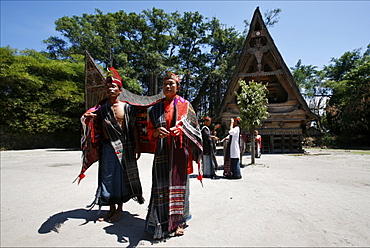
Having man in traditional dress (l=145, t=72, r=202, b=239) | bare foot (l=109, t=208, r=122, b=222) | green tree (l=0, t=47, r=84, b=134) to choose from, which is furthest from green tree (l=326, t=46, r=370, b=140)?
green tree (l=0, t=47, r=84, b=134)

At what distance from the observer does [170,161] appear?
263 centimetres

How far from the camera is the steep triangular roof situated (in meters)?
14.5

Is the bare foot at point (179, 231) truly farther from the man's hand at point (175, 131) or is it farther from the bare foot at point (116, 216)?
the man's hand at point (175, 131)

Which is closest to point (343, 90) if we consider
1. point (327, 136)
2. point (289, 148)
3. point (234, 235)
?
point (327, 136)

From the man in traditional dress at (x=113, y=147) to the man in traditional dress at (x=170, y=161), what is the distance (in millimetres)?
548

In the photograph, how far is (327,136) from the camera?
24781 millimetres

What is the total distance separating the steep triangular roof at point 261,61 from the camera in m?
14.5

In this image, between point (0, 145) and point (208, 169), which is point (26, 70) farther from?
point (208, 169)

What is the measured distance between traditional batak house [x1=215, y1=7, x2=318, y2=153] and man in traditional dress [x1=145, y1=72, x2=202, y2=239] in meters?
13.2

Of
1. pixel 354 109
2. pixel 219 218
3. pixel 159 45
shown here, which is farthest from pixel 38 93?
pixel 354 109

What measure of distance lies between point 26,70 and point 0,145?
710 centimetres

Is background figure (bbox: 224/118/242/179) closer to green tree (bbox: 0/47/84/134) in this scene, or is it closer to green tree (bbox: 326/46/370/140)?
green tree (bbox: 0/47/84/134)

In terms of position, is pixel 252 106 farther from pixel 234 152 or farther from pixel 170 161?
pixel 170 161

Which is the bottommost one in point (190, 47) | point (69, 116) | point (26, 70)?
point (69, 116)
